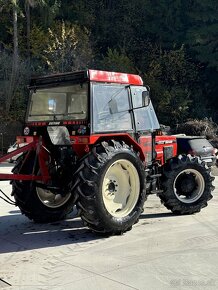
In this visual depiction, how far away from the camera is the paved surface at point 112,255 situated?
15.3 feet

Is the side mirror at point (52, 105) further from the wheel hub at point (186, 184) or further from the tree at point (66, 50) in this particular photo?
the tree at point (66, 50)

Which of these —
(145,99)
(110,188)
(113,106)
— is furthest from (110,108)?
(110,188)

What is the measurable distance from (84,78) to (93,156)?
47.0 inches

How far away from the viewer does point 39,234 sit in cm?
672

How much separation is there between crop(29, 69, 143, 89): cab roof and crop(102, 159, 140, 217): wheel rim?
4.31 ft

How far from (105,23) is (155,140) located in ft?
83.5

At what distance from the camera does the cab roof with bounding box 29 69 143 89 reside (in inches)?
260

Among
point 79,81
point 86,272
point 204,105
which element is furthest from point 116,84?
point 204,105

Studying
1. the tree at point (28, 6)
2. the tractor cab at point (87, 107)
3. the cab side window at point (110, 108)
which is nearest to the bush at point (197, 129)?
the tree at point (28, 6)

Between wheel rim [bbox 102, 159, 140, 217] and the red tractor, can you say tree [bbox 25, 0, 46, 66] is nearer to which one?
the red tractor

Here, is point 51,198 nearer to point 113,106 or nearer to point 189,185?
point 113,106

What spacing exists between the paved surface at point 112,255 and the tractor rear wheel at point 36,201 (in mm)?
176

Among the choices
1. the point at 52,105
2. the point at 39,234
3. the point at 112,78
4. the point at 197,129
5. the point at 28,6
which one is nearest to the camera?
the point at 39,234

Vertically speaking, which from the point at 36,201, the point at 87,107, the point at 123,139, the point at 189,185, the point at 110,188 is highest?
the point at 87,107
